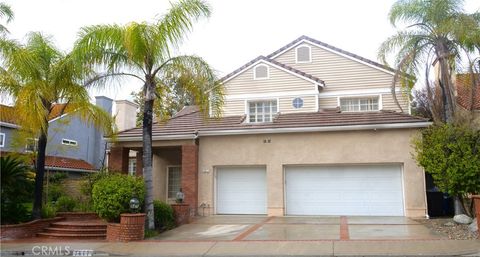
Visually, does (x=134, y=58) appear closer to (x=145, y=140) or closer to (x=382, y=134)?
(x=145, y=140)

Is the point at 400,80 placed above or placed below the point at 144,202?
above

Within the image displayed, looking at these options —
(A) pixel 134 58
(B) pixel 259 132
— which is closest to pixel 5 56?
(A) pixel 134 58

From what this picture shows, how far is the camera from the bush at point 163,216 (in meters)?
15.7

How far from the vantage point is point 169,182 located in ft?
74.8

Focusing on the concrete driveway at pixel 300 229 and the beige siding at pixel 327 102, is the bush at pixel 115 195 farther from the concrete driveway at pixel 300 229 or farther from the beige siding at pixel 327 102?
the beige siding at pixel 327 102

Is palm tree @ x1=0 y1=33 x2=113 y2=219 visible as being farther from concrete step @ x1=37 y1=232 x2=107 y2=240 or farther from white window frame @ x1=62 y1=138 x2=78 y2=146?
white window frame @ x1=62 y1=138 x2=78 y2=146

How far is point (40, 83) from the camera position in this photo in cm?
1536

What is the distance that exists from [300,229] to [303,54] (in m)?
11.3

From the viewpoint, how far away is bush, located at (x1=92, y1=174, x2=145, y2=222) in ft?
46.4

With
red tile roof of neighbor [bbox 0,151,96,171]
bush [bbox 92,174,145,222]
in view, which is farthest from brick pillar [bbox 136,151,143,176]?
bush [bbox 92,174,145,222]

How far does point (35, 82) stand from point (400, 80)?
1252cm

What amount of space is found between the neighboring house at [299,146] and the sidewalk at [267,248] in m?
5.53

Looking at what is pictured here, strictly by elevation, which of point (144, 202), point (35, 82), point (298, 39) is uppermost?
point (298, 39)

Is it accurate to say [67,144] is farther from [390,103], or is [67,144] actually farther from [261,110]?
[390,103]
